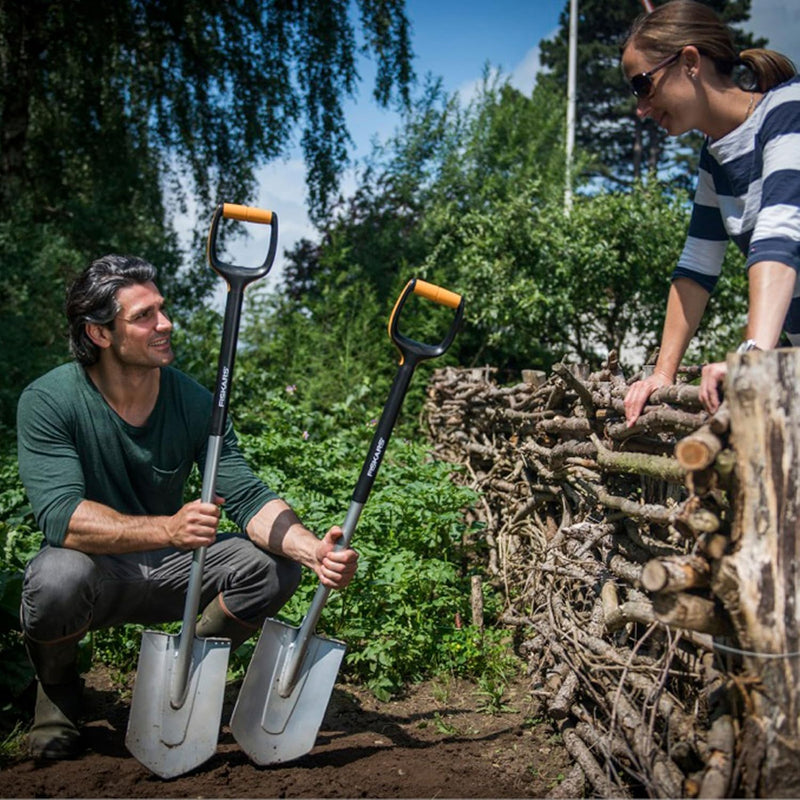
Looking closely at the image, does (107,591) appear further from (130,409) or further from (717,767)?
(717,767)

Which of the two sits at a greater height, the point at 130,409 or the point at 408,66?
the point at 408,66

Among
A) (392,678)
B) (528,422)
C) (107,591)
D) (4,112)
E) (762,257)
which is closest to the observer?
(762,257)

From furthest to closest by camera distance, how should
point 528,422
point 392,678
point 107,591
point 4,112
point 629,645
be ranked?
point 4,112, point 528,422, point 392,678, point 107,591, point 629,645

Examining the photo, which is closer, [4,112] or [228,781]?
[228,781]

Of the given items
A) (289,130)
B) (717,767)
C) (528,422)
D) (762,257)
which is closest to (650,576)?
(717,767)

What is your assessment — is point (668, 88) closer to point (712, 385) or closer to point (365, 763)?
point (712, 385)

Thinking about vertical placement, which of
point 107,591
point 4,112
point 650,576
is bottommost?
point 107,591

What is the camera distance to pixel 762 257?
1990mm

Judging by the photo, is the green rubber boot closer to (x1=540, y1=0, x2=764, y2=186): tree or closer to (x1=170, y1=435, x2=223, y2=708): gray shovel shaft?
(x1=170, y1=435, x2=223, y2=708): gray shovel shaft

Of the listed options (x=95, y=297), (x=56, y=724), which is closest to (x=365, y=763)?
(x=56, y=724)

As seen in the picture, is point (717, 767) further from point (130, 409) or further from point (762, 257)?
point (130, 409)

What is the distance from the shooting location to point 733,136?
88.6 inches

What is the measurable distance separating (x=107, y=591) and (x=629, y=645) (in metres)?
1.58

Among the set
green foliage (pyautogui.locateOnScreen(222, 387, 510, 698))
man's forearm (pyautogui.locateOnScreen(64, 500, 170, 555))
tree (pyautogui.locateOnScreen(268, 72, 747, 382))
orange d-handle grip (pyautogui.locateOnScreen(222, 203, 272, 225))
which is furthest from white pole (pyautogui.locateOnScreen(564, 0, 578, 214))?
man's forearm (pyautogui.locateOnScreen(64, 500, 170, 555))
